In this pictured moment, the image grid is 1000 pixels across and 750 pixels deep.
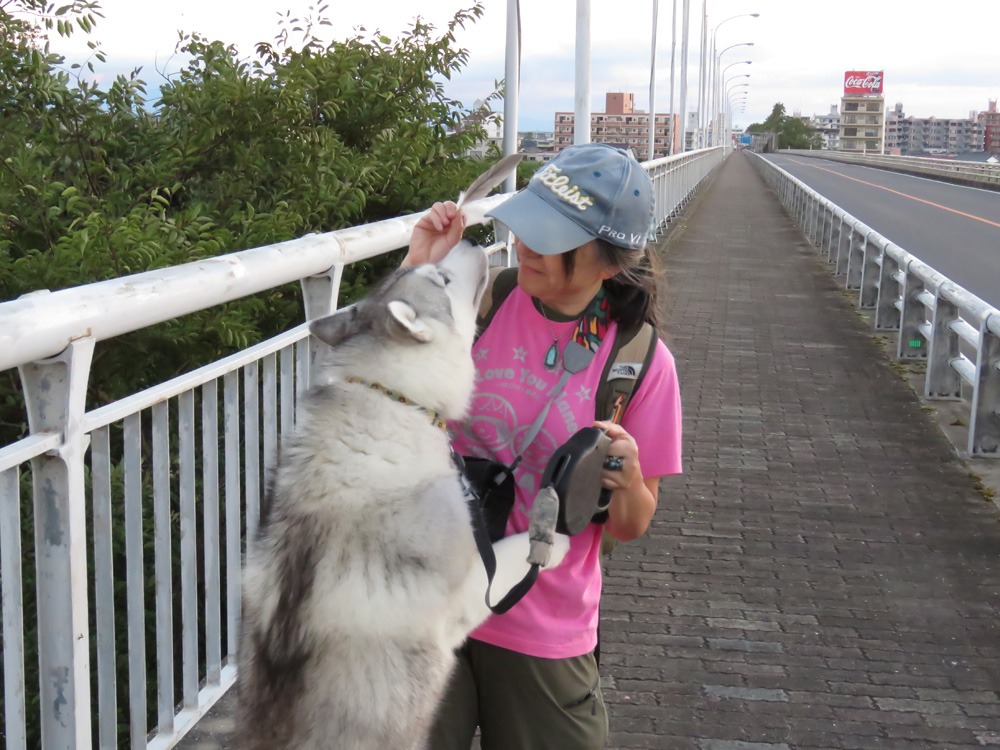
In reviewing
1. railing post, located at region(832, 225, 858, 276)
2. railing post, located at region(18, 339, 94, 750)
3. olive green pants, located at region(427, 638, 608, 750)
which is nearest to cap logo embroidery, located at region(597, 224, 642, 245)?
olive green pants, located at region(427, 638, 608, 750)

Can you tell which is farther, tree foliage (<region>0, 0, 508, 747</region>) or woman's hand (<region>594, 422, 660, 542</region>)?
tree foliage (<region>0, 0, 508, 747</region>)

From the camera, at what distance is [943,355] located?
8.84 metres

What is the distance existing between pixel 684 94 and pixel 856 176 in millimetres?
16208

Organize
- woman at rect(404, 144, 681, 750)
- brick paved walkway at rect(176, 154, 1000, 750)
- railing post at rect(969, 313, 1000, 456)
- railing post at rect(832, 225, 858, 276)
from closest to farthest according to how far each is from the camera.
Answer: woman at rect(404, 144, 681, 750)
brick paved walkway at rect(176, 154, 1000, 750)
railing post at rect(969, 313, 1000, 456)
railing post at rect(832, 225, 858, 276)

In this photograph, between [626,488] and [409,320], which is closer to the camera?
[626,488]

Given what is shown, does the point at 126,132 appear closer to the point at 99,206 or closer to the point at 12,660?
the point at 99,206

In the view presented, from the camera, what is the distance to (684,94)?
46.2 metres

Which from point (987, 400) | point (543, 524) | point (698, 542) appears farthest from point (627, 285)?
point (987, 400)

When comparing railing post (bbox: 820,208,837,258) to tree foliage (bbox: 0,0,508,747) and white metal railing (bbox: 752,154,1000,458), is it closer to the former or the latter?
white metal railing (bbox: 752,154,1000,458)

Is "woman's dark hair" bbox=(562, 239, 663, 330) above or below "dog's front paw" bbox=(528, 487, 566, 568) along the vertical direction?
above

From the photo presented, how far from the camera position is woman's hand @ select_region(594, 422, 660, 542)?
2273mm

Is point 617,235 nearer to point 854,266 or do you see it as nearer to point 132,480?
point 132,480

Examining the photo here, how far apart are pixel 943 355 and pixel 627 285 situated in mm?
7196

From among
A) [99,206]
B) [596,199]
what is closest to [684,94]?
[99,206]
